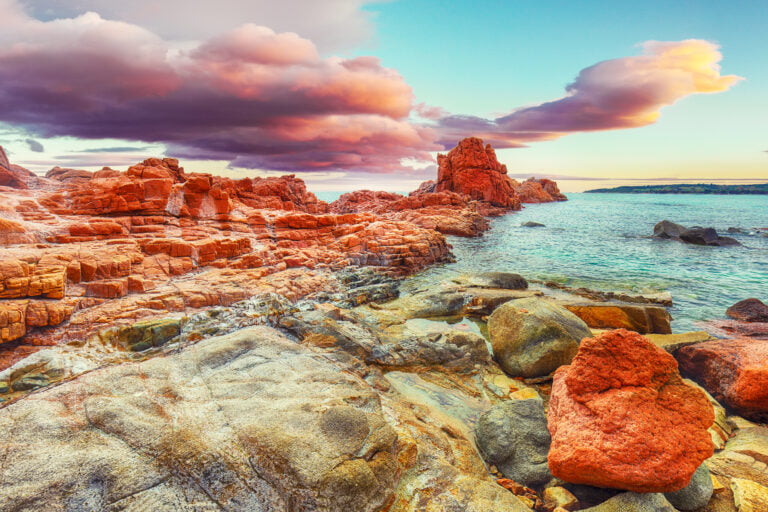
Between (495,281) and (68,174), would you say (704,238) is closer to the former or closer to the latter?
(495,281)

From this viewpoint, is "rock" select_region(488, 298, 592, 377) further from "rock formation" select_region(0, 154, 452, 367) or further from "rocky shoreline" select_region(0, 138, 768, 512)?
"rock formation" select_region(0, 154, 452, 367)

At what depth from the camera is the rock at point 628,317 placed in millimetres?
13064

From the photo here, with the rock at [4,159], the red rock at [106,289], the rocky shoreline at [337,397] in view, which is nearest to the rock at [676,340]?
the rocky shoreline at [337,397]

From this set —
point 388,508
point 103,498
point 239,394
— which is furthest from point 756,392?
point 103,498

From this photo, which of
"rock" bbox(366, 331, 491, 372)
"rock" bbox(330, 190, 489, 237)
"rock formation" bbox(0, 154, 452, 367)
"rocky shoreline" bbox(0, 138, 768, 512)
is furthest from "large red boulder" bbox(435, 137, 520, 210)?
"rock" bbox(366, 331, 491, 372)

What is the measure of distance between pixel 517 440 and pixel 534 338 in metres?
4.27

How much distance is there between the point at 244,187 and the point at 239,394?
3920cm

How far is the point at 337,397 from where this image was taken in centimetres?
593

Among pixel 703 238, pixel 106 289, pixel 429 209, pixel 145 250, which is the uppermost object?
pixel 429 209

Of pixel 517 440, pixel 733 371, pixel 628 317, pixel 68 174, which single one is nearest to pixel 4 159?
pixel 68 174

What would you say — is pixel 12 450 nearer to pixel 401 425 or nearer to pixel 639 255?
pixel 401 425

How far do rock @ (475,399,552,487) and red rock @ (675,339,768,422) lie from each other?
515 cm

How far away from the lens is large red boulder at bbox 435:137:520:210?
93.9 meters

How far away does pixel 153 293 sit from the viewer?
43.3 feet
